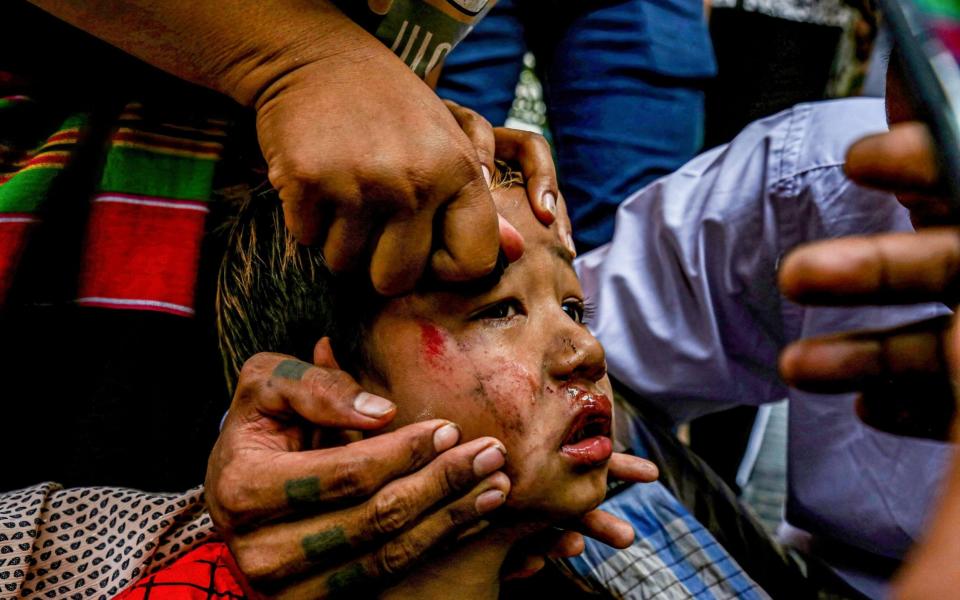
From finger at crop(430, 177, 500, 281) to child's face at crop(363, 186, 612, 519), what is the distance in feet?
0.47

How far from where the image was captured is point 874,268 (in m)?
0.62

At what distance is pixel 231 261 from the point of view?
1406 millimetres

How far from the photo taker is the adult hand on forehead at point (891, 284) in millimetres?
599

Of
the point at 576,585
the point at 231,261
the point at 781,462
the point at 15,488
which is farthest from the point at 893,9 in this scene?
the point at 781,462

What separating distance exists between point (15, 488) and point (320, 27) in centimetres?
102

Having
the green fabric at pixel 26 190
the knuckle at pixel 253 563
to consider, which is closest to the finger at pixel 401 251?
the knuckle at pixel 253 563

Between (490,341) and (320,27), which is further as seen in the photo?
(490,341)

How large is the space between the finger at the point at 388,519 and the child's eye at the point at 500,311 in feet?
0.68

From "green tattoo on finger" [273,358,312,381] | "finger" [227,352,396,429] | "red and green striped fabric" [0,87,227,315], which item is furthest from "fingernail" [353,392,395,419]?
"red and green striped fabric" [0,87,227,315]

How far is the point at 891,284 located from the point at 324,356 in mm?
763

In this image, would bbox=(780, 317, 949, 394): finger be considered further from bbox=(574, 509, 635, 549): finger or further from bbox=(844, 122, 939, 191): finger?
bbox=(574, 509, 635, 549): finger

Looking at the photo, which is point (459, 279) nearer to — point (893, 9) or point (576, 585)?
point (893, 9)

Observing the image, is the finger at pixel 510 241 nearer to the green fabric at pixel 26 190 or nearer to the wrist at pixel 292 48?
the wrist at pixel 292 48

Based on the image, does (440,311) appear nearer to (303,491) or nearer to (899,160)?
(303,491)
